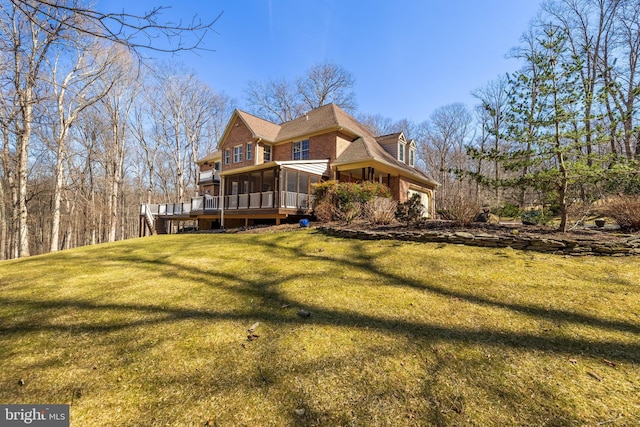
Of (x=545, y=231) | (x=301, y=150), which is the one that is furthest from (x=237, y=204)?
(x=545, y=231)

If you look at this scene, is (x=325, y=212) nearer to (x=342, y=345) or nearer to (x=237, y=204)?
(x=237, y=204)

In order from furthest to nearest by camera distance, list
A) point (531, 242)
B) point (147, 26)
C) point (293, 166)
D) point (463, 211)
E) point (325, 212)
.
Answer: point (293, 166) → point (325, 212) → point (463, 211) → point (531, 242) → point (147, 26)

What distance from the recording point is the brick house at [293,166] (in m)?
14.4

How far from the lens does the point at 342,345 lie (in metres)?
2.94

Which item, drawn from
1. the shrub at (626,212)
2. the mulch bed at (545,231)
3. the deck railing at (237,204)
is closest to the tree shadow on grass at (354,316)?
the mulch bed at (545,231)

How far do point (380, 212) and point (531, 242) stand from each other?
466cm

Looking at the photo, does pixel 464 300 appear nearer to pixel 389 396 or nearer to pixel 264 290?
pixel 389 396

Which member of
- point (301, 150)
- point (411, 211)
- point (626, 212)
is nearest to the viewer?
point (626, 212)

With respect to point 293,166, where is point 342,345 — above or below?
below

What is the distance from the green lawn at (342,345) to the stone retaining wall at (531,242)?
332 mm

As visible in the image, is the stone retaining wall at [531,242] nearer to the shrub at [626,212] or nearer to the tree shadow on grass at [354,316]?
the shrub at [626,212]

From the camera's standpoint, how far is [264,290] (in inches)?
185

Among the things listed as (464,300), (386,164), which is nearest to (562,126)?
(464,300)

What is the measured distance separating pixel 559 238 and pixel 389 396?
603 centimetres
